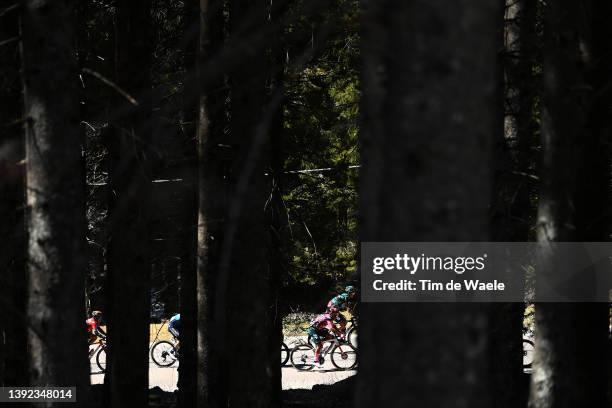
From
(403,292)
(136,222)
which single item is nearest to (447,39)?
(403,292)

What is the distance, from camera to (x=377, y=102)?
301cm

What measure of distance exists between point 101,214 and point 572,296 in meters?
15.9

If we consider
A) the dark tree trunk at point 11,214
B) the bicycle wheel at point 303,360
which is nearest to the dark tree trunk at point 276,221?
the dark tree trunk at point 11,214

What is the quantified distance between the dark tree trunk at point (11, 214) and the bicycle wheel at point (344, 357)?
41.5 feet

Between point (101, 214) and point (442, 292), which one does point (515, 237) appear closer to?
point (442, 292)

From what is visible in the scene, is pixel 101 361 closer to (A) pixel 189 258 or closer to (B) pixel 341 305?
(B) pixel 341 305

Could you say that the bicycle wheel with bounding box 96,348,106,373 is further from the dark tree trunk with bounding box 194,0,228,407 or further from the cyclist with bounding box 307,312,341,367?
the dark tree trunk with bounding box 194,0,228,407

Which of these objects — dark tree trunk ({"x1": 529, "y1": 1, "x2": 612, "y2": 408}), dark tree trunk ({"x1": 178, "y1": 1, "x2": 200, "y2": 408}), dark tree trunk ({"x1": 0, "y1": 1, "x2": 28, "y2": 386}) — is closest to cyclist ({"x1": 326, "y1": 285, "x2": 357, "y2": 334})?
dark tree trunk ({"x1": 178, "y1": 1, "x2": 200, "y2": 408})

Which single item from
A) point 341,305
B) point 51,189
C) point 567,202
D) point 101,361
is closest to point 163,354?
point 101,361

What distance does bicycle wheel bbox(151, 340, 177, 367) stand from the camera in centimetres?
2422

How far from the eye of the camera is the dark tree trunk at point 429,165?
113 inches

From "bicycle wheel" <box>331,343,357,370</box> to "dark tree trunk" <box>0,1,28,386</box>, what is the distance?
12.7m

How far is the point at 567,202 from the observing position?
6.60m

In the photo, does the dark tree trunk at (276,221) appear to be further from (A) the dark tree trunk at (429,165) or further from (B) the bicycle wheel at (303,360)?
(A) the dark tree trunk at (429,165)
